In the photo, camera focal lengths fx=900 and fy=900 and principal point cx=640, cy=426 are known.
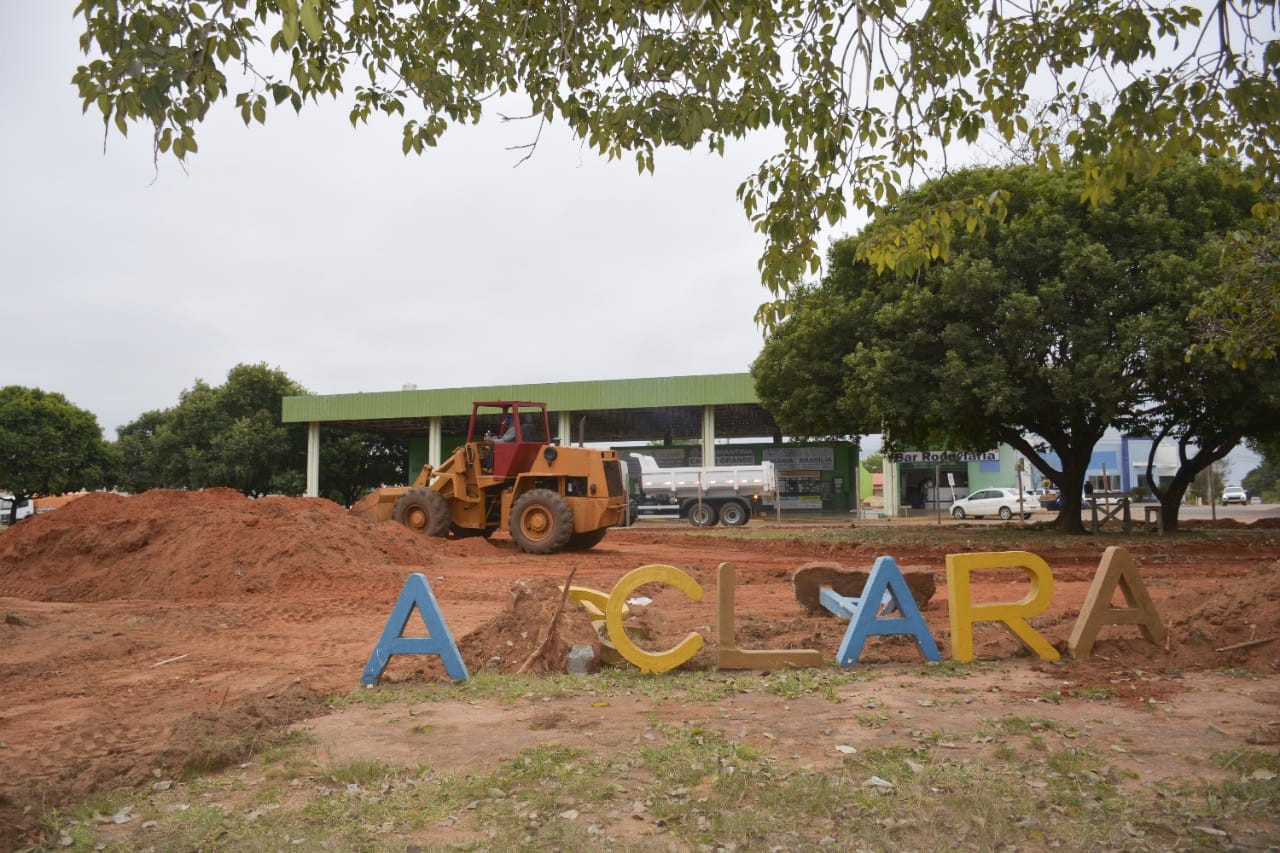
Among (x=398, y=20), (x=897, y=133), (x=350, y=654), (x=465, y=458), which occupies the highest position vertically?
(x=398, y=20)

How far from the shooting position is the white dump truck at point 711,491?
31766 mm

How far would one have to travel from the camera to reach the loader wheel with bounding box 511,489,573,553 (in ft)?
56.3

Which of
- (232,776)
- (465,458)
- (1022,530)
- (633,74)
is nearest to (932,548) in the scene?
(1022,530)

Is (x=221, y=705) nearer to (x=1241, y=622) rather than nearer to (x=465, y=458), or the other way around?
(x=1241, y=622)

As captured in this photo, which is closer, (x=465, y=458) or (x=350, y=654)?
(x=350, y=654)

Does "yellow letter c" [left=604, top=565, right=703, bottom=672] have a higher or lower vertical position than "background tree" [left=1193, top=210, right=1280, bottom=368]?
lower

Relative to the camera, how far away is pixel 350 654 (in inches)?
313

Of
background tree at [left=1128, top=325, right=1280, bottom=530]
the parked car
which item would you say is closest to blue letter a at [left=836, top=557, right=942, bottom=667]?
background tree at [left=1128, top=325, right=1280, bottom=530]

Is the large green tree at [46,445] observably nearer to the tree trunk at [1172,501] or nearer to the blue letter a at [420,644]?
the blue letter a at [420,644]

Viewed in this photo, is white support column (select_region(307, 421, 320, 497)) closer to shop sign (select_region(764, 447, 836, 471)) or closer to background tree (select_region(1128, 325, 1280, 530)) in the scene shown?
shop sign (select_region(764, 447, 836, 471))

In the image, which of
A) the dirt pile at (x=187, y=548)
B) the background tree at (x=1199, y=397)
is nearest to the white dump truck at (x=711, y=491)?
the background tree at (x=1199, y=397)

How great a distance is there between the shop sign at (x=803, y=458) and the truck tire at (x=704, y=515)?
1005cm

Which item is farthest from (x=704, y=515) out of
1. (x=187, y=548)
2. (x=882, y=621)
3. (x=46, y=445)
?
(x=46, y=445)

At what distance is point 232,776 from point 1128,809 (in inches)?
164
